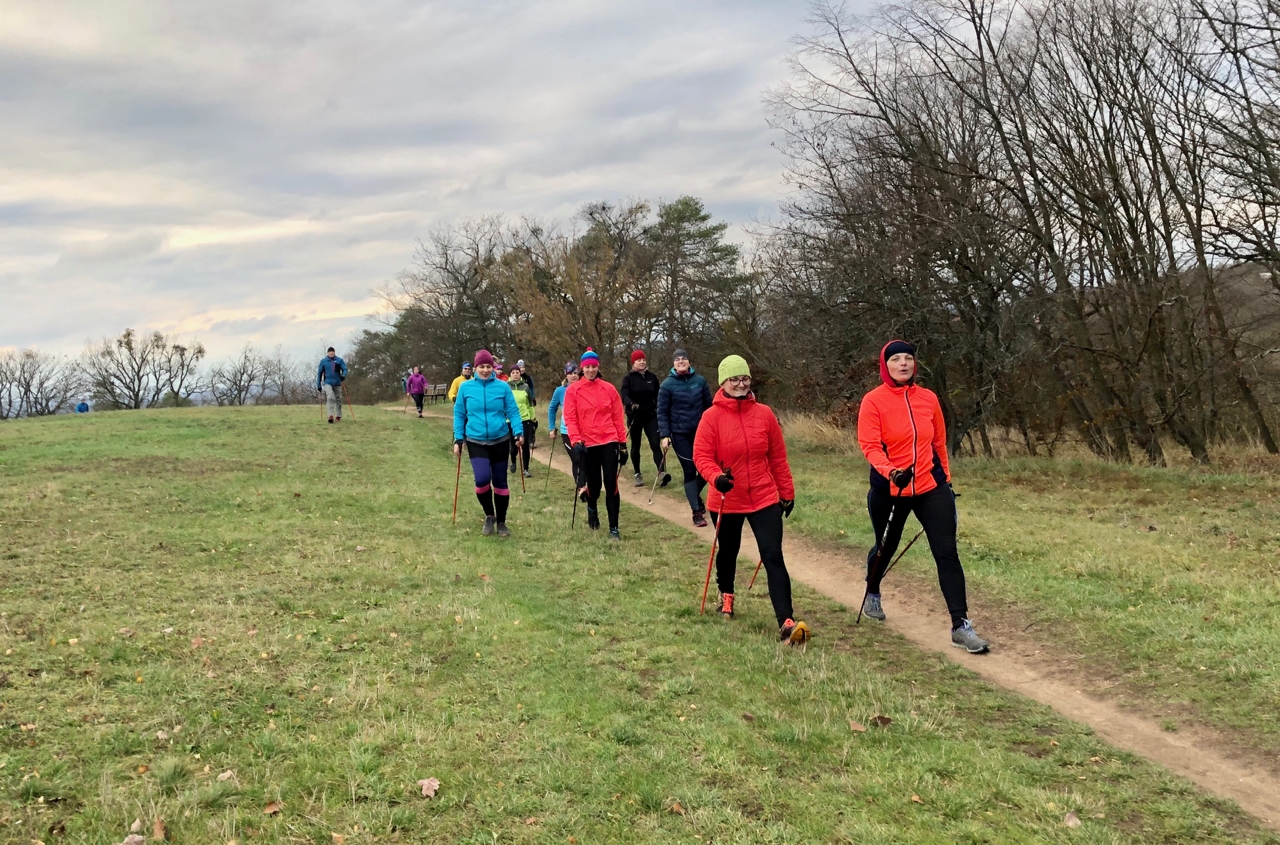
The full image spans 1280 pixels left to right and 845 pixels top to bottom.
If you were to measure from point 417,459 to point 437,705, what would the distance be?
1305 centimetres

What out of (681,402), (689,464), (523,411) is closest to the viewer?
(681,402)

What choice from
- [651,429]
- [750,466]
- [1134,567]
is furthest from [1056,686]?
[651,429]

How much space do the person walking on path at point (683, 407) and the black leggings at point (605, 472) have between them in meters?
0.76

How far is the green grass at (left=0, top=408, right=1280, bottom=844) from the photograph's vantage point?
3322mm

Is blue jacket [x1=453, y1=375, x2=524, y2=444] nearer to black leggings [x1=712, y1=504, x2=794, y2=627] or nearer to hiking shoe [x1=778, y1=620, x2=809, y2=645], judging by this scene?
black leggings [x1=712, y1=504, x2=794, y2=627]

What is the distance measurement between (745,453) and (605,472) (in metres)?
3.70

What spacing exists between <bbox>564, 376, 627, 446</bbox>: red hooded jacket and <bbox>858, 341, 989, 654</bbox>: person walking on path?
4.07 m

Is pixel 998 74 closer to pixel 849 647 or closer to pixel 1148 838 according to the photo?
pixel 849 647

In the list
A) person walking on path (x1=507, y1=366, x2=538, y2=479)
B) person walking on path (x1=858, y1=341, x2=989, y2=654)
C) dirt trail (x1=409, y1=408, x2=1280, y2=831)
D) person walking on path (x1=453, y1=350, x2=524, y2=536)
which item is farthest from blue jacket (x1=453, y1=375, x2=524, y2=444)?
person walking on path (x1=858, y1=341, x2=989, y2=654)

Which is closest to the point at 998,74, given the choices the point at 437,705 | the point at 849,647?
the point at 849,647

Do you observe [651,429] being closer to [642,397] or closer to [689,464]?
[642,397]

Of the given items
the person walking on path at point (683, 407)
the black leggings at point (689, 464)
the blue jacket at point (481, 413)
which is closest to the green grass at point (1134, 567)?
the black leggings at point (689, 464)

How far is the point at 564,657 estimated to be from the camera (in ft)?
17.5

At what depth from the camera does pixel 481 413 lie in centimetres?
928
